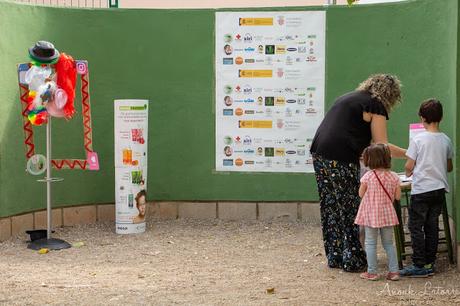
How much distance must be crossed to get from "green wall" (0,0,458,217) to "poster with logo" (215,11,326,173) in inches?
4.6

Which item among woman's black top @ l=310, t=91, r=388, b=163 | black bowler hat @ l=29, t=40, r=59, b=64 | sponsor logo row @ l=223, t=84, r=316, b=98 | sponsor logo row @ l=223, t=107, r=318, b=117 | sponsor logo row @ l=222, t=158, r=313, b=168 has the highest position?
black bowler hat @ l=29, t=40, r=59, b=64

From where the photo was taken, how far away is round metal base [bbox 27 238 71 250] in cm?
831

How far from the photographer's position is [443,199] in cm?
674

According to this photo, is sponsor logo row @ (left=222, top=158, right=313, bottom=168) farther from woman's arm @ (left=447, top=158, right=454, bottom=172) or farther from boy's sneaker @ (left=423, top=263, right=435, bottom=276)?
boy's sneaker @ (left=423, top=263, right=435, bottom=276)

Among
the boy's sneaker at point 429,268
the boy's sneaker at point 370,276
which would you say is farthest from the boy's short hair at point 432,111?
the boy's sneaker at point 370,276

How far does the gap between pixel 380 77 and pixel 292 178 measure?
9.93ft

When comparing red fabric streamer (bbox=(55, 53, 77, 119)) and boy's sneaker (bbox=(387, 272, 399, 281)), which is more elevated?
red fabric streamer (bbox=(55, 53, 77, 119))

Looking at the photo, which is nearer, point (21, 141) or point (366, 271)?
point (366, 271)

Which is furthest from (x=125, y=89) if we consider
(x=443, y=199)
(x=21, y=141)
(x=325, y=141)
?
Answer: (x=443, y=199)

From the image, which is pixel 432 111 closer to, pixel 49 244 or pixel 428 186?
pixel 428 186

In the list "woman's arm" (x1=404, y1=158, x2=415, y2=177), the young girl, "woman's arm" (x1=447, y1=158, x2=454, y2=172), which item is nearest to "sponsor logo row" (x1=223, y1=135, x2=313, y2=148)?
"woman's arm" (x1=404, y1=158, x2=415, y2=177)

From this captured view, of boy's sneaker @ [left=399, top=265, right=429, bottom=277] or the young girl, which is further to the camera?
boy's sneaker @ [left=399, top=265, right=429, bottom=277]

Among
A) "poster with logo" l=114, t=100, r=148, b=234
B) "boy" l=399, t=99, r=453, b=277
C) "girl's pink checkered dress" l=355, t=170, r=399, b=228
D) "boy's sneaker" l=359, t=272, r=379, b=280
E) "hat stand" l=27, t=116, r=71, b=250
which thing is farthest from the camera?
"poster with logo" l=114, t=100, r=148, b=234

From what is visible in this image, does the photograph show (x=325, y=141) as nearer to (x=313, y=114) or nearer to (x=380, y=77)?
(x=380, y=77)
